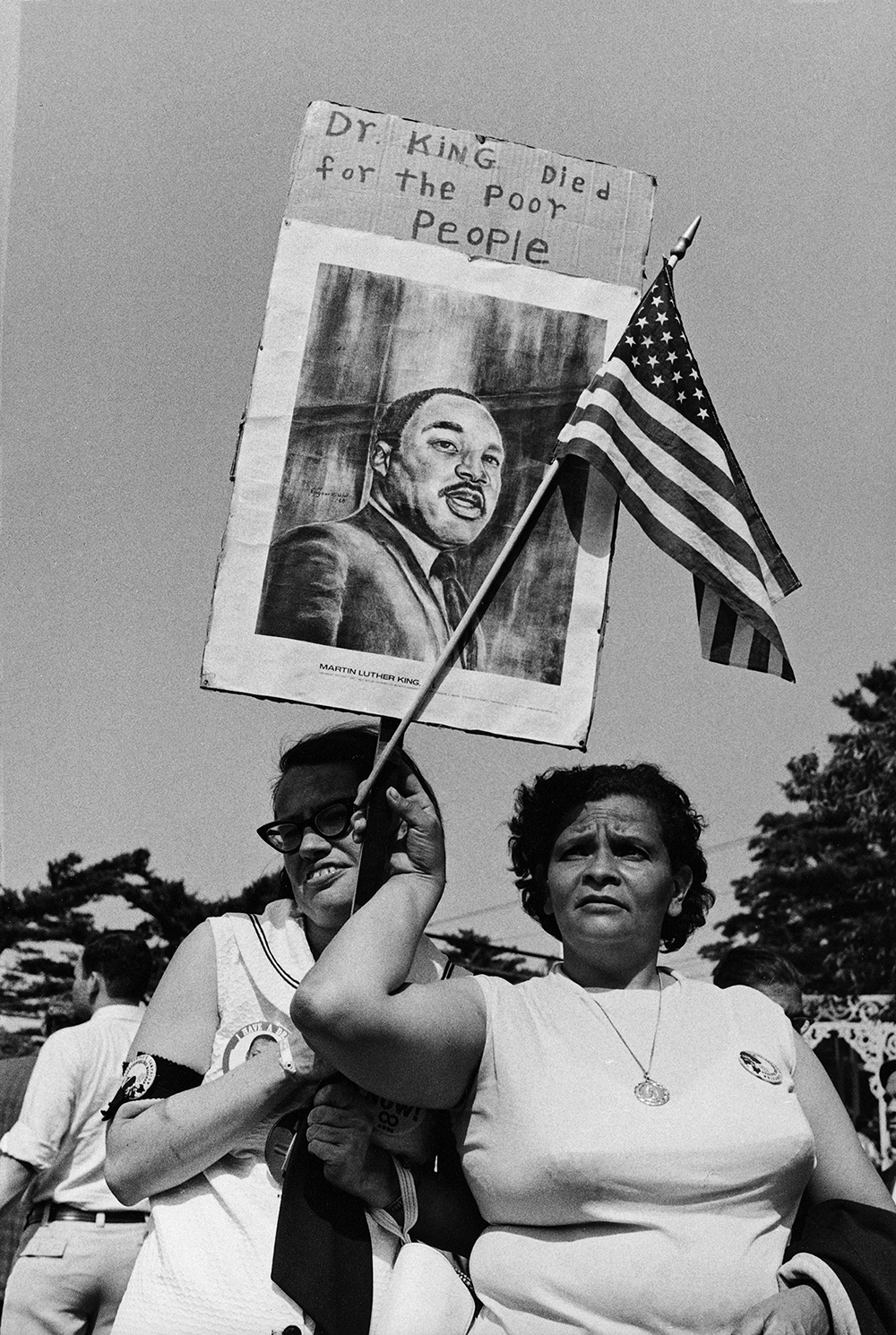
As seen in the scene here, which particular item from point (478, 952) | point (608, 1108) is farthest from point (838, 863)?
point (608, 1108)

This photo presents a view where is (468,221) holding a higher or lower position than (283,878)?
higher

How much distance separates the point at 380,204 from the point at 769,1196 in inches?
90.0

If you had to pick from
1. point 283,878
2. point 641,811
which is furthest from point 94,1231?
point 641,811

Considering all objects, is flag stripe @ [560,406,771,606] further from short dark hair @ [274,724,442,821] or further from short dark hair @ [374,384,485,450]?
short dark hair @ [274,724,442,821]

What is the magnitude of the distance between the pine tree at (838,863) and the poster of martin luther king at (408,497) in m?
26.8

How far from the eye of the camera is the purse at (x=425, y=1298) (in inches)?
97.9

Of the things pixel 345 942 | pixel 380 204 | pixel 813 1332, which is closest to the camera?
pixel 813 1332

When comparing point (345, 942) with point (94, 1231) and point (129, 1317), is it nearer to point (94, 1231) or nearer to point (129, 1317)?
point (129, 1317)

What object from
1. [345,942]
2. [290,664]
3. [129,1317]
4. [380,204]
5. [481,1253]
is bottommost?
[129,1317]

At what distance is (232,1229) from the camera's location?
8.86 ft

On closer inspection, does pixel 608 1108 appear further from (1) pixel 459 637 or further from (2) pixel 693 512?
(2) pixel 693 512

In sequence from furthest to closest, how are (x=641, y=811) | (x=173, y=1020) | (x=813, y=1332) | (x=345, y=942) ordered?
(x=641, y=811) < (x=173, y=1020) < (x=345, y=942) < (x=813, y=1332)

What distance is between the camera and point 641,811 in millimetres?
3086

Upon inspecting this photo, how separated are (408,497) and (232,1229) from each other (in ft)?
5.23
